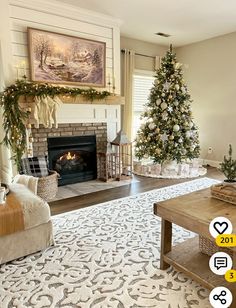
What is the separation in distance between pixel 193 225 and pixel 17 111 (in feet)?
9.20

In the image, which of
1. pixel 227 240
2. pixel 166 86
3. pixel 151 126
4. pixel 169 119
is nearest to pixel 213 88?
pixel 166 86

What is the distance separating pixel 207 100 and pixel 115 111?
91.6 inches

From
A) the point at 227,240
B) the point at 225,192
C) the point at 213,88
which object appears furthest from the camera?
the point at 213,88

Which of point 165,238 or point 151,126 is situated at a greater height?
point 151,126

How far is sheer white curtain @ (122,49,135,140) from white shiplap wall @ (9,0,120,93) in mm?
739

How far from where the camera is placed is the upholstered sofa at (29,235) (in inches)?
81.5

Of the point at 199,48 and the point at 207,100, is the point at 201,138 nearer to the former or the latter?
the point at 207,100

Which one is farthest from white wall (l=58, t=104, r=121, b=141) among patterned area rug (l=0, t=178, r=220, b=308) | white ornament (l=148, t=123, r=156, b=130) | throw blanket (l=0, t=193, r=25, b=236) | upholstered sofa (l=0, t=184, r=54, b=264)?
throw blanket (l=0, t=193, r=25, b=236)

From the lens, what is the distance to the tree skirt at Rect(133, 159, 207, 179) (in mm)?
4824

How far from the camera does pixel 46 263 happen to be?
209 centimetres

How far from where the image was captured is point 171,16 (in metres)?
4.22

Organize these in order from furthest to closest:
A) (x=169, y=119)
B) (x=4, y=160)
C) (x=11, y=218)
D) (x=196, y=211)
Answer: (x=169, y=119)
(x=4, y=160)
(x=11, y=218)
(x=196, y=211)

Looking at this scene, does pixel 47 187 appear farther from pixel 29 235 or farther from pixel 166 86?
pixel 166 86

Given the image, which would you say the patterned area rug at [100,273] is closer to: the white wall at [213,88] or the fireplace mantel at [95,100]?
the fireplace mantel at [95,100]
